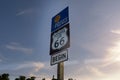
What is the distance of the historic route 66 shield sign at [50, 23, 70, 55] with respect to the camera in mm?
8419

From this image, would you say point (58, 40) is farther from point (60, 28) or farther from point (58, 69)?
point (58, 69)

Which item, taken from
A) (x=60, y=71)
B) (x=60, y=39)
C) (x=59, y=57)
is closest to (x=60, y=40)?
(x=60, y=39)

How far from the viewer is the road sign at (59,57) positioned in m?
8.19

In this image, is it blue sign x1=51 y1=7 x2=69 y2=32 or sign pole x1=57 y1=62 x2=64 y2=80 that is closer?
sign pole x1=57 y1=62 x2=64 y2=80

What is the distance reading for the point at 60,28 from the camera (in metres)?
8.85

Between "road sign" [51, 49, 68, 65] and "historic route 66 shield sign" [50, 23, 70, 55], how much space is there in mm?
147

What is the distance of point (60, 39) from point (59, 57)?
0.65 meters

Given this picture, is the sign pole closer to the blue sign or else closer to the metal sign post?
the metal sign post

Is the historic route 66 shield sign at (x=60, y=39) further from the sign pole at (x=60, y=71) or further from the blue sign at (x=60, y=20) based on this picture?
the sign pole at (x=60, y=71)

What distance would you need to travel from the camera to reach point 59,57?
8.48 meters

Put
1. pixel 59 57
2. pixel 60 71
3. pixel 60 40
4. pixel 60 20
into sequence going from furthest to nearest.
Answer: pixel 60 20 → pixel 60 40 → pixel 59 57 → pixel 60 71

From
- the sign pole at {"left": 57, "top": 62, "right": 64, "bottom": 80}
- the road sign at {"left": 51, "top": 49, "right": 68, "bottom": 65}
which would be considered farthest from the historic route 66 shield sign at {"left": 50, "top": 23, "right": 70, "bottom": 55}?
the sign pole at {"left": 57, "top": 62, "right": 64, "bottom": 80}

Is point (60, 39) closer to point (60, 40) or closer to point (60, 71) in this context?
point (60, 40)

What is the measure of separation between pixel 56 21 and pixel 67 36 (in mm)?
940
